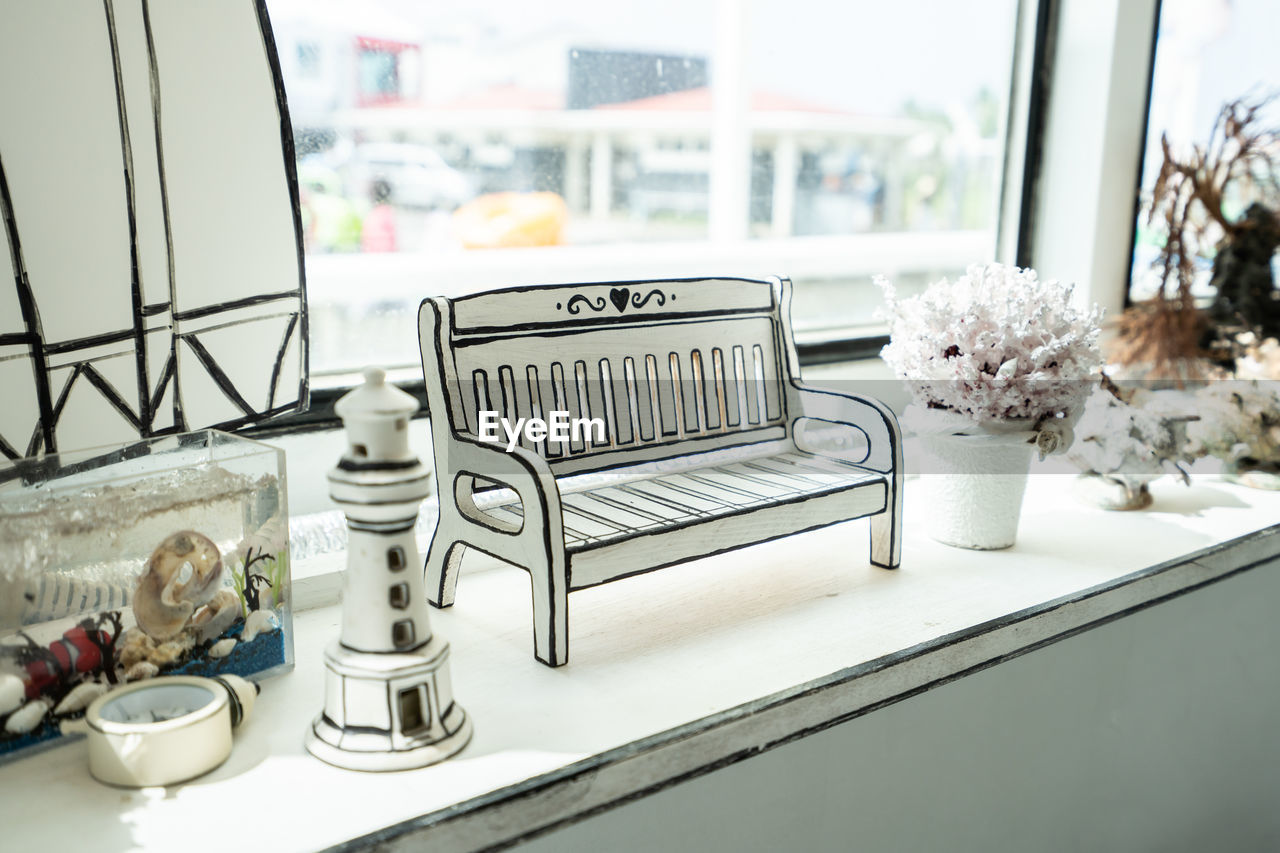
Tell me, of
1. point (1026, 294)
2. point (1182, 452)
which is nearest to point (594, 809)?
point (1026, 294)

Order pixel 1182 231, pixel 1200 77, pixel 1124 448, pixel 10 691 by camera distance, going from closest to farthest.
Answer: pixel 10 691, pixel 1124 448, pixel 1182 231, pixel 1200 77

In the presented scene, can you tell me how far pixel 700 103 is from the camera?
2.04m

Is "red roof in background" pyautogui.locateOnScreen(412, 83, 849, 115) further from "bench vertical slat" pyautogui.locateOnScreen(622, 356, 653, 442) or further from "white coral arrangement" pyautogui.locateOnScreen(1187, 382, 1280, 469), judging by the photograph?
"white coral arrangement" pyautogui.locateOnScreen(1187, 382, 1280, 469)

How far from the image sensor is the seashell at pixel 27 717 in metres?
0.94

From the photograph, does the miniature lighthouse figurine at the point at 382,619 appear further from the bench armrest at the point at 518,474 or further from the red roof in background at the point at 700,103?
the red roof in background at the point at 700,103

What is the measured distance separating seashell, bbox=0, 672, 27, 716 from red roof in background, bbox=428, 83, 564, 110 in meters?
1.15

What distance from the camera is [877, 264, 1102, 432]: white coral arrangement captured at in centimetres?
142

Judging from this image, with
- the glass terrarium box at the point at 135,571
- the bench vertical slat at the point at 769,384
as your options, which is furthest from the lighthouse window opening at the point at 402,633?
the bench vertical slat at the point at 769,384

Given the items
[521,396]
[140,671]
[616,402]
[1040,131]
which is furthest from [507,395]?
[1040,131]

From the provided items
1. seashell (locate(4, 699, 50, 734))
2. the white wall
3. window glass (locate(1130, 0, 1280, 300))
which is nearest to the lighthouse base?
the white wall

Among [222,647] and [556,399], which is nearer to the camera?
[222,647]

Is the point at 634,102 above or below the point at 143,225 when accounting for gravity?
above

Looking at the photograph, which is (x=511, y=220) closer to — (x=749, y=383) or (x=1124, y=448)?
(x=749, y=383)

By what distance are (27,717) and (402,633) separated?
1.15ft
